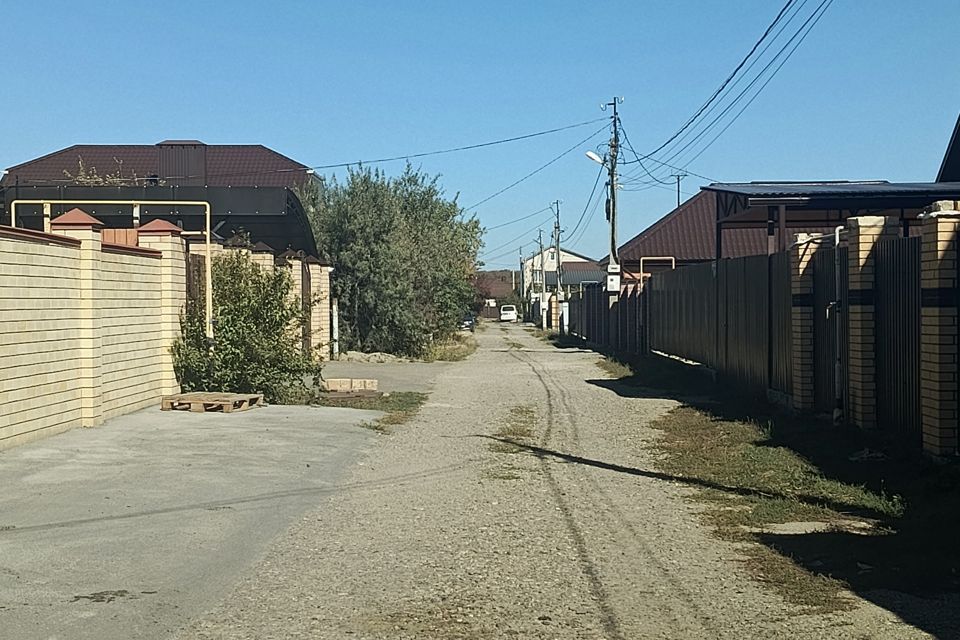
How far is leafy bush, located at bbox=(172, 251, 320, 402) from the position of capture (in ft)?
56.2

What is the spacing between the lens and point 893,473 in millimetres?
10203

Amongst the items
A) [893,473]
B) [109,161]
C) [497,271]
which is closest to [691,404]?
[893,473]

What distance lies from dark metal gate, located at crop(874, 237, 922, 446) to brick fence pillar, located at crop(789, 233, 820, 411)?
2388mm

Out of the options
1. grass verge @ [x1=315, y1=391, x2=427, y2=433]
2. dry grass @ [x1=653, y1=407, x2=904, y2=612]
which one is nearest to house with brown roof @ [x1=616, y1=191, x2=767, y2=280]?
grass verge @ [x1=315, y1=391, x2=427, y2=433]

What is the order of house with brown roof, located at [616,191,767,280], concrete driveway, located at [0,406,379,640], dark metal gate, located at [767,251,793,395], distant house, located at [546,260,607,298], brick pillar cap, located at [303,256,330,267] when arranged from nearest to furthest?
concrete driveway, located at [0,406,379,640] → dark metal gate, located at [767,251,793,395] → brick pillar cap, located at [303,256,330,267] → house with brown roof, located at [616,191,767,280] → distant house, located at [546,260,607,298]

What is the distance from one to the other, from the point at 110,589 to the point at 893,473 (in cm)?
695

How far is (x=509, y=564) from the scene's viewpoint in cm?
744

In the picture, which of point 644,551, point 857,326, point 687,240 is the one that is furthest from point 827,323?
point 687,240

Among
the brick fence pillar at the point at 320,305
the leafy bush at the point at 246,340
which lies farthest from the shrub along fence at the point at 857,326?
the brick fence pillar at the point at 320,305

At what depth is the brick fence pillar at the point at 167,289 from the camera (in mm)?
16594

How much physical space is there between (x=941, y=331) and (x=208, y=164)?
5412 centimetres

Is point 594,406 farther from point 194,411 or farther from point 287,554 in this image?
point 287,554

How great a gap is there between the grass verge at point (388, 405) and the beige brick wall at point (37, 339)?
14.4 ft

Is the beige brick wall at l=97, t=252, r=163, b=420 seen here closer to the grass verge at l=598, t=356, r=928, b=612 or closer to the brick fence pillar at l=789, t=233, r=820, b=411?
the grass verge at l=598, t=356, r=928, b=612
